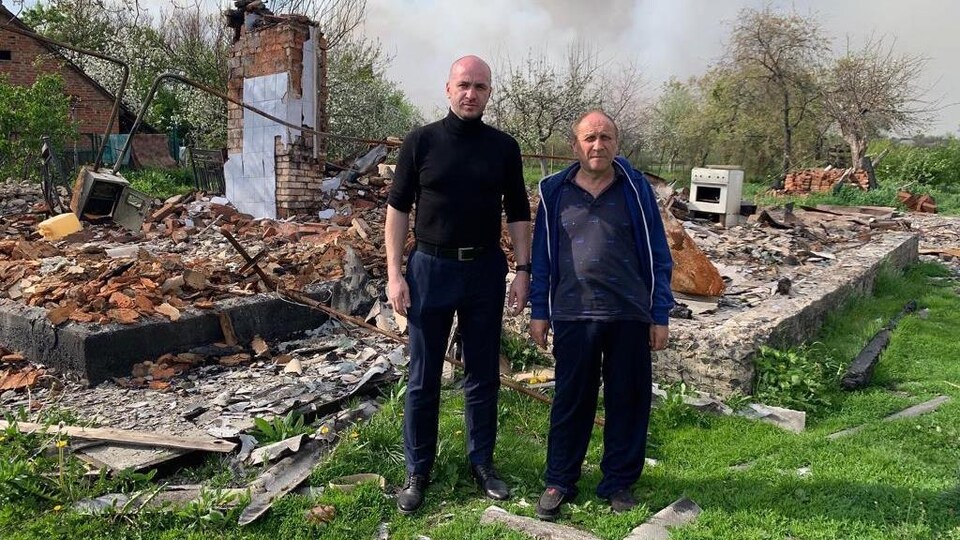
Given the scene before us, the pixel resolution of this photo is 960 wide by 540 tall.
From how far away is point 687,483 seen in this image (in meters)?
3.06

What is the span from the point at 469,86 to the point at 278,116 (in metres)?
7.02

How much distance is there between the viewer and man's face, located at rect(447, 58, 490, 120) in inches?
106

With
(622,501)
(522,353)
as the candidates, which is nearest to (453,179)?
(622,501)

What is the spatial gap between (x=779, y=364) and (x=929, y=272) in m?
6.15

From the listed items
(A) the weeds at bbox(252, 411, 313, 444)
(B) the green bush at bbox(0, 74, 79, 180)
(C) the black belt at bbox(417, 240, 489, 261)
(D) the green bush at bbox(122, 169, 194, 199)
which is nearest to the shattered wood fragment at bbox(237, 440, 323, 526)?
(A) the weeds at bbox(252, 411, 313, 444)

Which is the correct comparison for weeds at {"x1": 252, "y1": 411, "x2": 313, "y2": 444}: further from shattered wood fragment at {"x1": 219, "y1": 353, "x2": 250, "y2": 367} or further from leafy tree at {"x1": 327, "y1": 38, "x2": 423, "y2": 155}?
leafy tree at {"x1": 327, "y1": 38, "x2": 423, "y2": 155}

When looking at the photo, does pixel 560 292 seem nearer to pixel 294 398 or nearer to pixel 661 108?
pixel 294 398

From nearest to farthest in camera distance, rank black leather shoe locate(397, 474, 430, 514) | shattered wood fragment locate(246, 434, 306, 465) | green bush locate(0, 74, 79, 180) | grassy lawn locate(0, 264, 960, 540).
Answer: grassy lawn locate(0, 264, 960, 540) < black leather shoe locate(397, 474, 430, 514) < shattered wood fragment locate(246, 434, 306, 465) < green bush locate(0, 74, 79, 180)

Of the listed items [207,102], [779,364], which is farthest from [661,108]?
[779,364]

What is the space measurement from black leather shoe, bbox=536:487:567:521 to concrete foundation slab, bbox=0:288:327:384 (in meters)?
3.13

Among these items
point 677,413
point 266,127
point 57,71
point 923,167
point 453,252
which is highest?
point 57,71

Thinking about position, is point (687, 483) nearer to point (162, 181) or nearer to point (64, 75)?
point (162, 181)

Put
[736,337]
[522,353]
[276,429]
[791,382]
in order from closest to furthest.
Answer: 1. [276,429]
2. [791,382]
3. [736,337]
4. [522,353]

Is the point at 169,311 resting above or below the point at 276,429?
above
